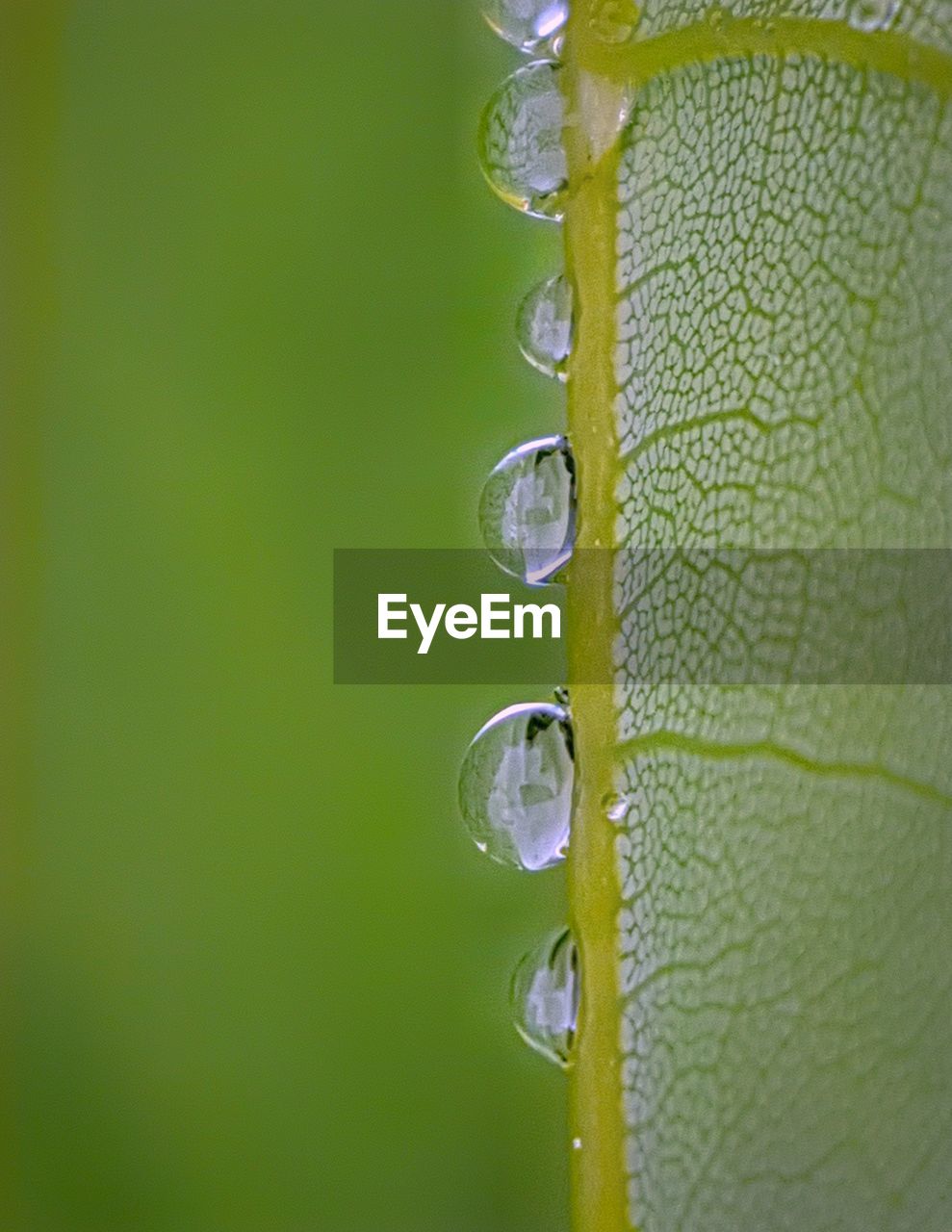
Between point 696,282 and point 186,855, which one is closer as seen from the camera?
point 696,282

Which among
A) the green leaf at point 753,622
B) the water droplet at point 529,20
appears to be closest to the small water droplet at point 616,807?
the green leaf at point 753,622

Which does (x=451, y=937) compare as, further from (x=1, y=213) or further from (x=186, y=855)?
(x=1, y=213)

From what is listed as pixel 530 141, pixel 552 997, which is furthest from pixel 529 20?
pixel 552 997

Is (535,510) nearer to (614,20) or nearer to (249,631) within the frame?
(614,20)

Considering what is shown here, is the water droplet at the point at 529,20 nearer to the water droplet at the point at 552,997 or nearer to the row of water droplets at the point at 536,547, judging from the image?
the row of water droplets at the point at 536,547

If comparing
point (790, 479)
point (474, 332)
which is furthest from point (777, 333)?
point (474, 332)

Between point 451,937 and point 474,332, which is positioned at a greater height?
point 474,332
